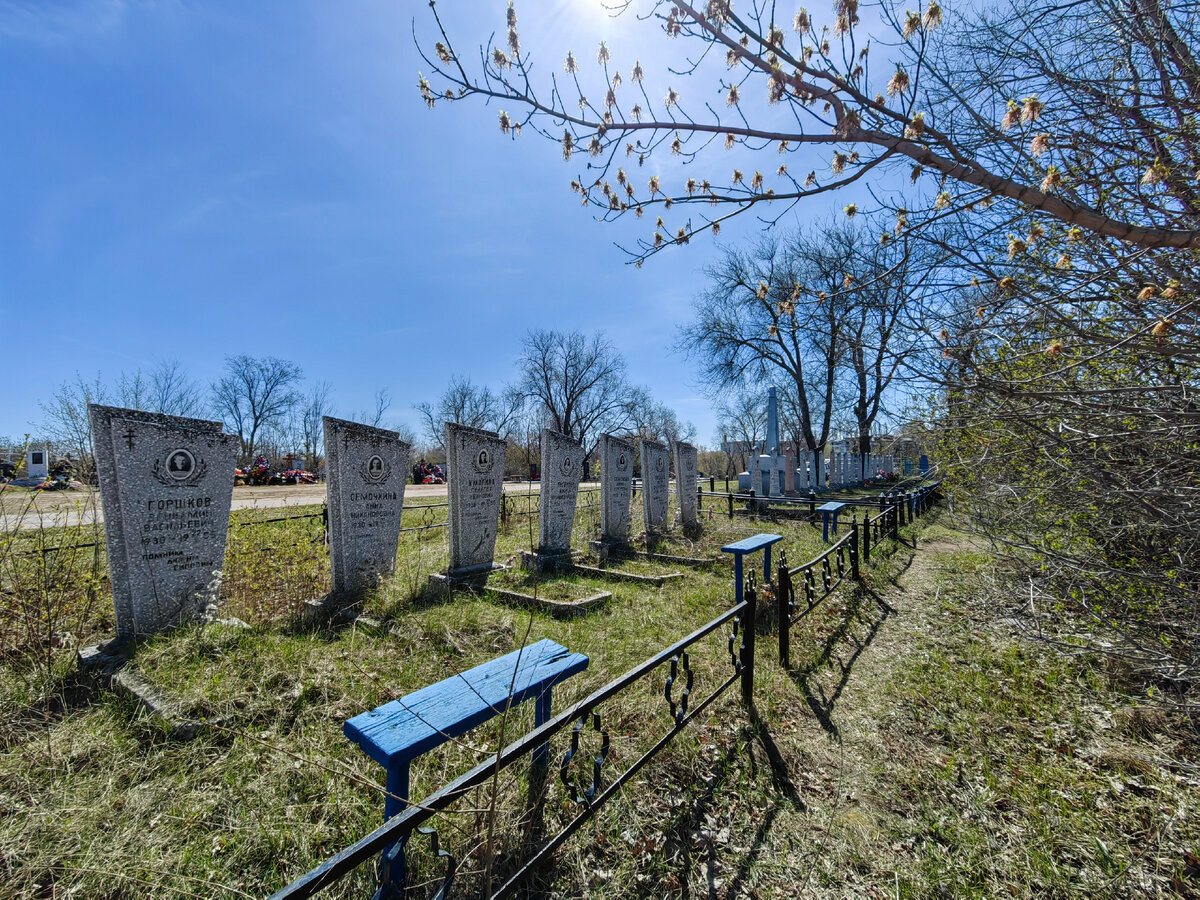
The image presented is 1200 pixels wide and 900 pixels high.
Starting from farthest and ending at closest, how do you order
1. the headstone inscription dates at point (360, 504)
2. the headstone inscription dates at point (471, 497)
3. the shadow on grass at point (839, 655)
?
1. the headstone inscription dates at point (471, 497)
2. the headstone inscription dates at point (360, 504)
3. the shadow on grass at point (839, 655)

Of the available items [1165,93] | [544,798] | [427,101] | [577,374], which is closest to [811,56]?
[1165,93]

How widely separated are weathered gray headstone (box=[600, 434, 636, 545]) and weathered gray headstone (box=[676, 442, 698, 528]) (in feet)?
6.69

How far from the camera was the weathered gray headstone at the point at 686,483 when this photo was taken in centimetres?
1103

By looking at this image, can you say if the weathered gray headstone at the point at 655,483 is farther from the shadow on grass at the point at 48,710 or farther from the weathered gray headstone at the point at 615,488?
the shadow on grass at the point at 48,710

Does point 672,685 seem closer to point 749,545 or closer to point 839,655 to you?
point 839,655

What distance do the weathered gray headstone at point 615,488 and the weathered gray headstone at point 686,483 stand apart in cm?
204

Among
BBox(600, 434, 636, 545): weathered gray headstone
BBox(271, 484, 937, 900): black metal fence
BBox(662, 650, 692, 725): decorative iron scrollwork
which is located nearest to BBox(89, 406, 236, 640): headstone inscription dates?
BBox(271, 484, 937, 900): black metal fence

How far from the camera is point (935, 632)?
495 centimetres

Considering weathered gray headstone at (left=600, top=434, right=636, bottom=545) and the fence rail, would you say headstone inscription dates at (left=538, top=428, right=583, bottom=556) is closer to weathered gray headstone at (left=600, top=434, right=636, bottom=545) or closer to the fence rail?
weathered gray headstone at (left=600, top=434, right=636, bottom=545)

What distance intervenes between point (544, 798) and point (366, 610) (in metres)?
3.14

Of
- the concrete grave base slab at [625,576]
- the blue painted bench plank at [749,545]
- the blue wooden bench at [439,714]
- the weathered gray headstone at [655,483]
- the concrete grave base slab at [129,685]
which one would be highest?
the weathered gray headstone at [655,483]

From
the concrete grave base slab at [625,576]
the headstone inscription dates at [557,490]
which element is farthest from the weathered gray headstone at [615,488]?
the concrete grave base slab at [625,576]

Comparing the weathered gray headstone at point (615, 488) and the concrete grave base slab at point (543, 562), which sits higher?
the weathered gray headstone at point (615, 488)

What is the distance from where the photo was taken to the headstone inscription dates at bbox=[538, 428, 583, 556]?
740 cm
